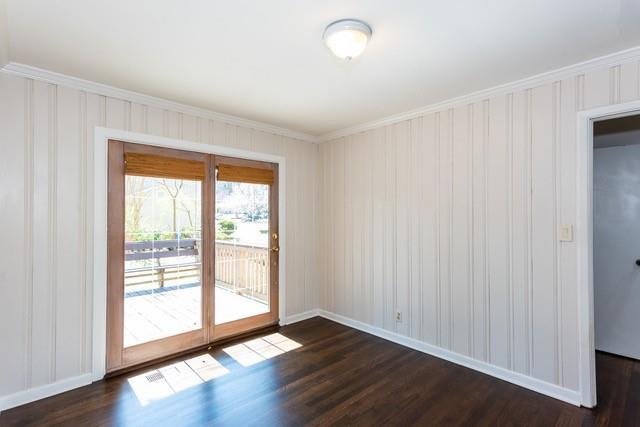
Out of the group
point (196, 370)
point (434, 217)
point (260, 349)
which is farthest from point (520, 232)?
point (196, 370)

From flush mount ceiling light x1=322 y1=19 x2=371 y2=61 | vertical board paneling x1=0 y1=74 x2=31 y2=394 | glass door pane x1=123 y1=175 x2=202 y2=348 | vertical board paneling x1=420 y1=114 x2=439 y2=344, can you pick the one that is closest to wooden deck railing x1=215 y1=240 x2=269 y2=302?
glass door pane x1=123 y1=175 x2=202 y2=348

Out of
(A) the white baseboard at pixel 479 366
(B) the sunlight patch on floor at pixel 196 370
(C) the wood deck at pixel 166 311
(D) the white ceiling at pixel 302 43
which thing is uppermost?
(D) the white ceiling at pixel 302 43

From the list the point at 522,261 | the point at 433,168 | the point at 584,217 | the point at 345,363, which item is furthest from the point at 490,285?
the point at 345,363

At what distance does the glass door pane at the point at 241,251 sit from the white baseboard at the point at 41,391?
48.5 inches

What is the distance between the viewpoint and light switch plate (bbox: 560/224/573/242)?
7.94ft

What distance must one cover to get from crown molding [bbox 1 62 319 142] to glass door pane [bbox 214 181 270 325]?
27.9 inches

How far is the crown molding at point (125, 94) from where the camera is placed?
7.89 feet

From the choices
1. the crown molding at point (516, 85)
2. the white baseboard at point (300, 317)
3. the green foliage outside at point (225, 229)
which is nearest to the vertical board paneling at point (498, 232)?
the crown molding at point (516, 85)

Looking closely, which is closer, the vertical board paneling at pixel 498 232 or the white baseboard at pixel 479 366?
the white baseboard at pixel 479 366

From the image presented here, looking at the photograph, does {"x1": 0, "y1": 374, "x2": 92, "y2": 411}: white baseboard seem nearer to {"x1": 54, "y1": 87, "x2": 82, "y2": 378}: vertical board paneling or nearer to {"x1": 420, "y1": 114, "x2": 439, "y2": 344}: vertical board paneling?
{"x1": 54, "y1": 87, "x2": 82, "y2": 378}: vertical board paneling

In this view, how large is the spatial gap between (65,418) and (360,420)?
206cm

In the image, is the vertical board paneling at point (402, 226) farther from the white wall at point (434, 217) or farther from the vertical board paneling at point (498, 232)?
the vertical board paneling at point (498, 232)

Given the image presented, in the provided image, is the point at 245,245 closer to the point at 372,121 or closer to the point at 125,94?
the point at 125,94

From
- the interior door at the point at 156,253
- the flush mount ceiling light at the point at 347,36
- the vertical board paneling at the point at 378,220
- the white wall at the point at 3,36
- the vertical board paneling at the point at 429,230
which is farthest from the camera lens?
the vertical board paneling at the point at 378,220
